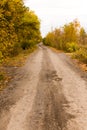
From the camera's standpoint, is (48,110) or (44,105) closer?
(48,110)

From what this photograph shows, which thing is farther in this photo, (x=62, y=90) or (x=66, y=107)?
(x=62, y=90)

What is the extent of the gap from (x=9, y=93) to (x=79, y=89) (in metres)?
3.37

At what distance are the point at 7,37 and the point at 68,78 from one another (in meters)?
5.00

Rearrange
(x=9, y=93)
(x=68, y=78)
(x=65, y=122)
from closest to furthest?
(x=65, y=122) < (x=9, y=93) < (x=68, y=78)

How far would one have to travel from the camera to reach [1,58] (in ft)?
61.7

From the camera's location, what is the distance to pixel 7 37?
19.4 metres

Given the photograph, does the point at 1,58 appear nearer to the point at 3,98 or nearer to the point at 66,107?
the point at 3,98

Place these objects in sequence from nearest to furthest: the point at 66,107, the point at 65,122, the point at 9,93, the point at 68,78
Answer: the point at 65,122 → the point at 66,107 → the point at 9,93 → the point at 68,78

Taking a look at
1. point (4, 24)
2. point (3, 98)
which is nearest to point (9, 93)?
point (3, 98)

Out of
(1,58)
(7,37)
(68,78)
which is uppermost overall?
(7,37)

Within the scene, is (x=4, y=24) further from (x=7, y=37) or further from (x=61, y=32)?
(x=61, y=32)

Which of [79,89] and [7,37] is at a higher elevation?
[7,37]

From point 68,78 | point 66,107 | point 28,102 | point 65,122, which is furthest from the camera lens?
point 68,78

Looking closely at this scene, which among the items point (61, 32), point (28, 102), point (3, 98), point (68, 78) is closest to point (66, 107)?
point (28, 102)
